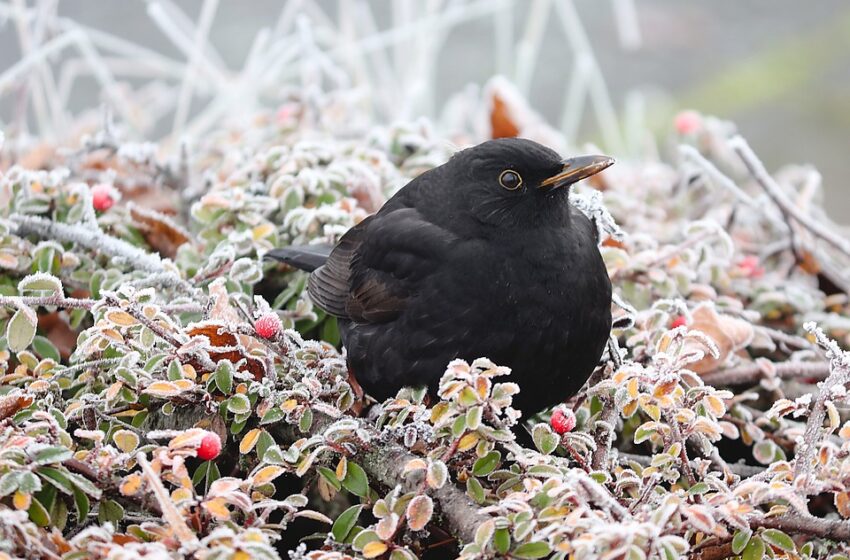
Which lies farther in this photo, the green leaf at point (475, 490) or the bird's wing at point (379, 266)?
the bird's wing at point (379, 266)

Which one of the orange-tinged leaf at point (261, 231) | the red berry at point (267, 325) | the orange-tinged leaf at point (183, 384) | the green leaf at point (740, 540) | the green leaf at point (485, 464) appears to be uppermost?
the orange-tinged leaf at point (261, 231)

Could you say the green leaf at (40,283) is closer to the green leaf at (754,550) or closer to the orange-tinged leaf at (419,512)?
the orange-tinged leaf at (419,512)

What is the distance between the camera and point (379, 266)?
239 centimetres

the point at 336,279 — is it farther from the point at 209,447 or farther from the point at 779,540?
the point at 779,540

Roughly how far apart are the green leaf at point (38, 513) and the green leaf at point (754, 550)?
110 cm

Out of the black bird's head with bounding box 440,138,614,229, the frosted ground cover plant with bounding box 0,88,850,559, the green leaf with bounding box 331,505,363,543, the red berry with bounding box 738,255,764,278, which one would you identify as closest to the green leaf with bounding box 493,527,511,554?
the frosted ground cover plant with bounding box 0,88,850,559

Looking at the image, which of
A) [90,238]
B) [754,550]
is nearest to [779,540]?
[754,550]

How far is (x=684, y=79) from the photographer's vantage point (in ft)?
23.4

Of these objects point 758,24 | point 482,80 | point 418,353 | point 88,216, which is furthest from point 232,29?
point 418,353

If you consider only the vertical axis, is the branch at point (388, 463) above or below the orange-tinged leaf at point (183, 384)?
below

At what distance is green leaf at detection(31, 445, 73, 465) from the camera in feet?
5.11

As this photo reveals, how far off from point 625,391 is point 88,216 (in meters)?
1.38

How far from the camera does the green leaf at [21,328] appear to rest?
1.90 metres

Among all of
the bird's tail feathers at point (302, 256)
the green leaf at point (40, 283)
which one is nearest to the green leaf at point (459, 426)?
the green leaf at point (40, 283)
